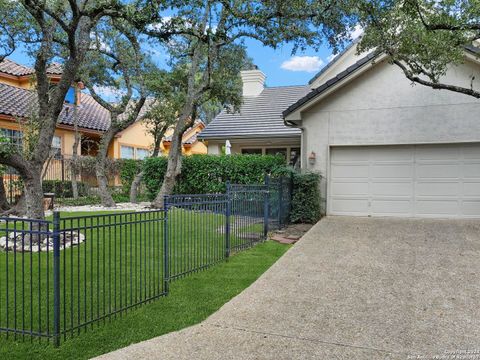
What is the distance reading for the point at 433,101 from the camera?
41.1 ft

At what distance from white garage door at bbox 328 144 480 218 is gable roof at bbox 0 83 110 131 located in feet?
41.1

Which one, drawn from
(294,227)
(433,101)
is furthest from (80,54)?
(433,101)

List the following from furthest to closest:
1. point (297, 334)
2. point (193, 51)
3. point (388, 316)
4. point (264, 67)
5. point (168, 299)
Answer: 1. point (264, 67)
2. point (193, 51)
3. point (168, 299)
4. point (388, 316)
5. point (297, 334)

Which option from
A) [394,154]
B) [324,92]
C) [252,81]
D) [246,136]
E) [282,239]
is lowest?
[282,239]

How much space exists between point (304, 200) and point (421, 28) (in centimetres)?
569

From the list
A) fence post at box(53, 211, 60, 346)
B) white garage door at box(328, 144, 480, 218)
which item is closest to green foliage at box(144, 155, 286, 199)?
white garage door at box(328, 144, 480, 218)

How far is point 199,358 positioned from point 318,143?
1064 centimetres

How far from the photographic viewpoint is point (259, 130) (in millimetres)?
18703

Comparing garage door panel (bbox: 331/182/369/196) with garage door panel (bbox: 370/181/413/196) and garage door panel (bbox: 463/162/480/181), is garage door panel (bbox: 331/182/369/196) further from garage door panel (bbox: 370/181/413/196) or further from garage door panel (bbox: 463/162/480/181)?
garage door panel (bbox: 463/162/480/181)

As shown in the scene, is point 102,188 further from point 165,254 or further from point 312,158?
point 165,254

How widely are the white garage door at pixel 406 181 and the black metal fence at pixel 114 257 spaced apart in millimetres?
3857

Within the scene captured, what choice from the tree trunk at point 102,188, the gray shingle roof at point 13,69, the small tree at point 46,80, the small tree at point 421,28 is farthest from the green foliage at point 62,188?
the small tree at point 421,28

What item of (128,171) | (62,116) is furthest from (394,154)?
(62,116)

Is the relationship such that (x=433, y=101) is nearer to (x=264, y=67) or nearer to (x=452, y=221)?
(x=452, y=221)
